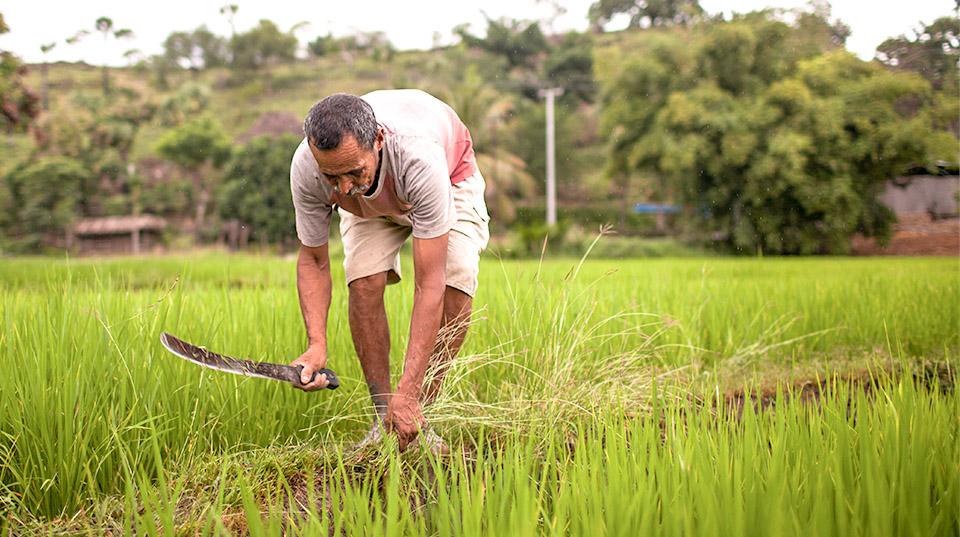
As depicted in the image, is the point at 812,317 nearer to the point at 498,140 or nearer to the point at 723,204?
the point at 723,204

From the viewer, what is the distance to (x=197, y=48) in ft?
134

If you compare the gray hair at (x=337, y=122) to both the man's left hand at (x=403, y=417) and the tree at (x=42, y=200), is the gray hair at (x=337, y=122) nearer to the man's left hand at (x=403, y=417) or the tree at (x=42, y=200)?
the man's left hand at (x=403, y=417)

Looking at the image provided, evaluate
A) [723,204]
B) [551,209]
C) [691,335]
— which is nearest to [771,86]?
[723,204]

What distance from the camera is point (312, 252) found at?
274 cm

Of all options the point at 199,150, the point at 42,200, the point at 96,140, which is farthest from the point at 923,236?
the point at 199,150

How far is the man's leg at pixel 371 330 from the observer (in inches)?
114

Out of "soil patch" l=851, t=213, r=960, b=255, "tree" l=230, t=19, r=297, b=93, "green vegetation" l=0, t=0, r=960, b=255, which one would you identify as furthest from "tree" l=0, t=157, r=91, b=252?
"soil patch" l=851, t=213, r=960, b=255

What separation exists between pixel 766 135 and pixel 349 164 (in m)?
16.5

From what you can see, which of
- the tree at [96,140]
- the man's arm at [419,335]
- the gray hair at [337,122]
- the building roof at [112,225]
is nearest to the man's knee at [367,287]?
the man's arm at [419,335]

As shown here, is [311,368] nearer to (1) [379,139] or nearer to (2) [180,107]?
(1) [379,139]

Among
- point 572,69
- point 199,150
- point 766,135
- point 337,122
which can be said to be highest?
point 572,69

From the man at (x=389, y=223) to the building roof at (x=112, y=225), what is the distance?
25.1 meters

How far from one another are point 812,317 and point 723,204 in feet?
44.8

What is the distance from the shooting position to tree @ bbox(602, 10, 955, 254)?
9.69m
